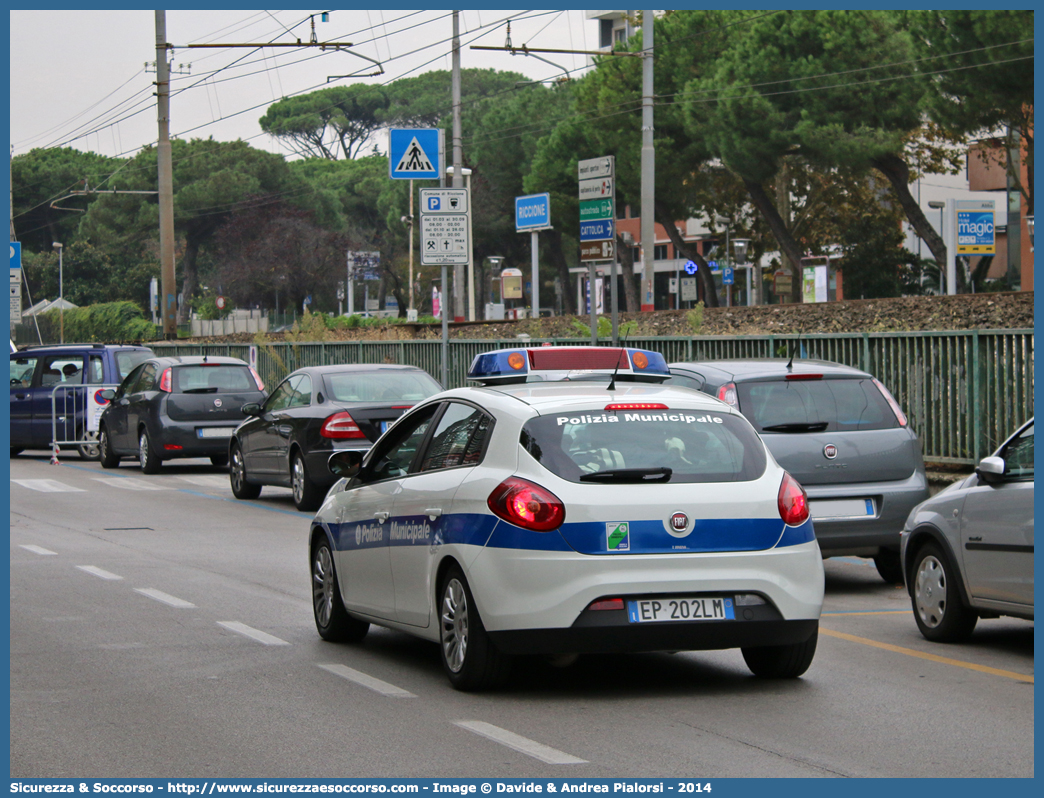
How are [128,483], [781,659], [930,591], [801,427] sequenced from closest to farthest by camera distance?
[781,659], [930,591], [801,427], [128,483]

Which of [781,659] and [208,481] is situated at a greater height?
[781,659]

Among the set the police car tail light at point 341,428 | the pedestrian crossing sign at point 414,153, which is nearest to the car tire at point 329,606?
the police car tail light at point 341,428

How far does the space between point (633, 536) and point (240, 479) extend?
12.9 metres

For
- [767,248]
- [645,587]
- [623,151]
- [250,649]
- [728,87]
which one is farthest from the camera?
[767,248]

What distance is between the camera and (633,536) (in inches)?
284

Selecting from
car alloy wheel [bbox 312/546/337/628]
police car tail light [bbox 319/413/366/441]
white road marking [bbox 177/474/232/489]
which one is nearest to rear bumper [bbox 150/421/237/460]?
white road marking [bbox 177/474/232/489]

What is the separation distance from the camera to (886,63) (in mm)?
46500

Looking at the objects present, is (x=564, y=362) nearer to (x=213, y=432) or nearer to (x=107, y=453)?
(x=213, y=432)

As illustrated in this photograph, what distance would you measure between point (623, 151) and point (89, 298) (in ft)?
170

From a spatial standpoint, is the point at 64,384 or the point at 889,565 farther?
the point at 64,384

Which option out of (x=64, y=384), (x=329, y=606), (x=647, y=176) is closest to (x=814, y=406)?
(x=329, y=606)

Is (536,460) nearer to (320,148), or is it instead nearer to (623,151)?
(623,151)

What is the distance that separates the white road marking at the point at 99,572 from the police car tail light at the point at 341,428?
4505 mm
